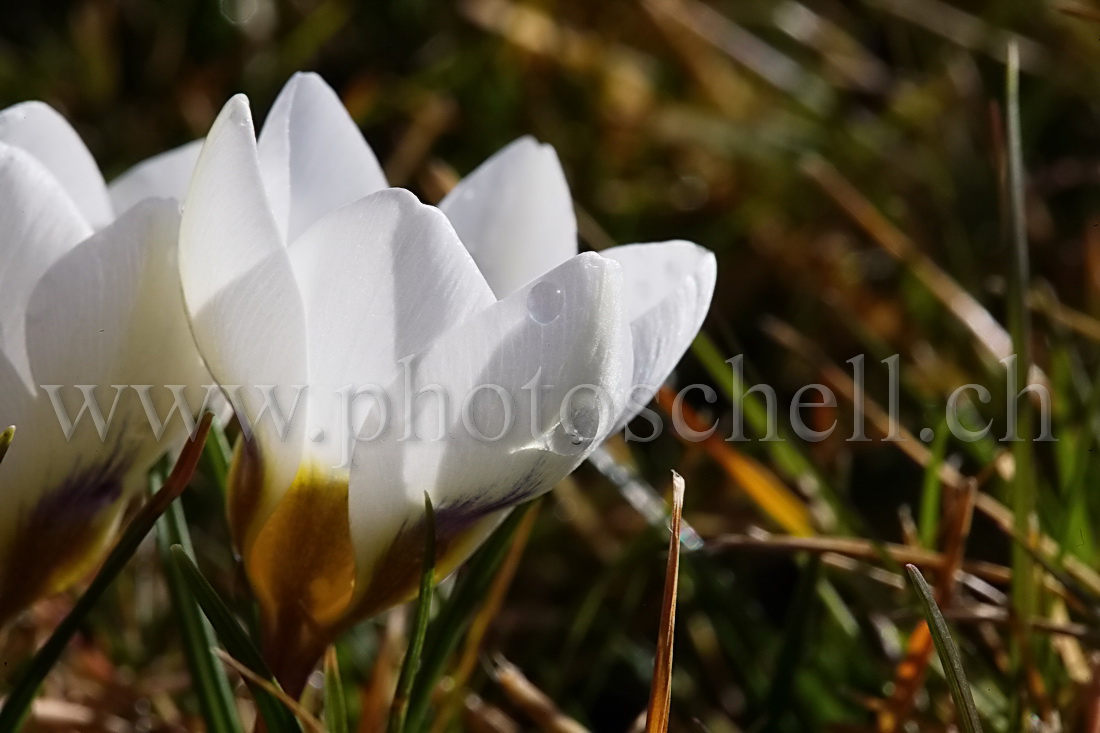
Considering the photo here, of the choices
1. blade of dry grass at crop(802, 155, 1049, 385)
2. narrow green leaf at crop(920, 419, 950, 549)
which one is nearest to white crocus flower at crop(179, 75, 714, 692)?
narrow green leaf at crop(920, 419, 950, 549)

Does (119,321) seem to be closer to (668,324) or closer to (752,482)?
(668,324)

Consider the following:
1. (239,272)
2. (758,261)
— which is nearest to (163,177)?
(239,272)

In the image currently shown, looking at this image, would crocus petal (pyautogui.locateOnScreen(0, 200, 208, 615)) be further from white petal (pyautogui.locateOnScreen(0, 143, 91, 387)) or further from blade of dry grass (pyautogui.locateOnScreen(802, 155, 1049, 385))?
blade of dry grass (pyautogui.locateOnScreen(802, 155, 1049, 385))

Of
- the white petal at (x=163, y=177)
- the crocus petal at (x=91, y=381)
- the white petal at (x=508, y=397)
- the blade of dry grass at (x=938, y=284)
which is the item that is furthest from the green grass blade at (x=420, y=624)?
the blade of dry grass at (x=938, y=284)

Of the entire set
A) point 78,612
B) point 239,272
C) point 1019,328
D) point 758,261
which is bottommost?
point 758,261

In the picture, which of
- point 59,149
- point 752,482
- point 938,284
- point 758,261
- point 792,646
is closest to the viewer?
Answer: point 59,149
